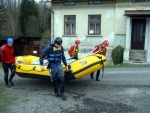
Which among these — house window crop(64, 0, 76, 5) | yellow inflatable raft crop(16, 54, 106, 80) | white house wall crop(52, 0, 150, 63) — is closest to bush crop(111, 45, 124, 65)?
white house wall crop(52, 0, 150, 63)

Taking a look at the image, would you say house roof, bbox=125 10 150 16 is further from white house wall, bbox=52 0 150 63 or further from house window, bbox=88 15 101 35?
house window, bbox=88 15 101 35

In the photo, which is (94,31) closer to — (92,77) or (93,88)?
(92,77)

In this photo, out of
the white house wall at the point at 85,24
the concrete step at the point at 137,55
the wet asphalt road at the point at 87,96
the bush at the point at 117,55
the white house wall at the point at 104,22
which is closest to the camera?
the wet asphalt road at the point at 87,96

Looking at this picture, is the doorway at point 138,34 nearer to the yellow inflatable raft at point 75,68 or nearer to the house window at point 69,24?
the house window at point 69,24

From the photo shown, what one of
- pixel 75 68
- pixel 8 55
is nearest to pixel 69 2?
pixel 8 55

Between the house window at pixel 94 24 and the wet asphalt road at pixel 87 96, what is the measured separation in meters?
12.8

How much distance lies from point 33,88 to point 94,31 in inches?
574

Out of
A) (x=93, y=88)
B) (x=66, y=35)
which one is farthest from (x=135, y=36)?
(x=93, y=88)

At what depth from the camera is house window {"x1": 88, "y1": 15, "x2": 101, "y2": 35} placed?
71.7 feet

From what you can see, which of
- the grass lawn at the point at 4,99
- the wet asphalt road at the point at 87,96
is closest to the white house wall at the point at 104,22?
the wet asphalt road at the point at 87,96

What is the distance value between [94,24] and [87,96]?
15.4 metres

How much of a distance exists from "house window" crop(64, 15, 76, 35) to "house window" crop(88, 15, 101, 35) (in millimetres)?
1490

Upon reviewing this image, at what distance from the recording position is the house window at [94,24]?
71.7ft

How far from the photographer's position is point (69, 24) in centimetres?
2256
